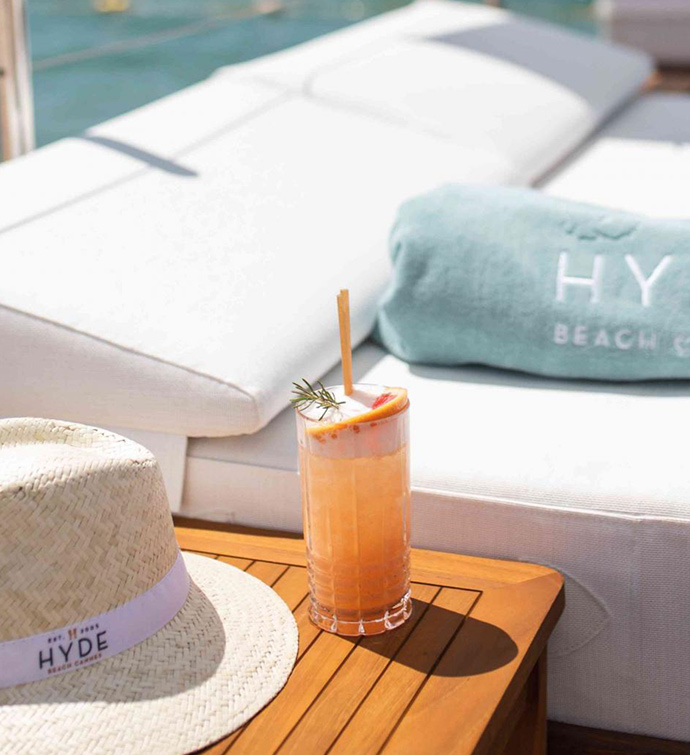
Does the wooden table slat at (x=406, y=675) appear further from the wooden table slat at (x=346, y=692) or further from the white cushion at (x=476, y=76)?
the white cushion at (x=476, y=76)

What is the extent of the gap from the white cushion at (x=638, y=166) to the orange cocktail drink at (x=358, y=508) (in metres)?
1.08

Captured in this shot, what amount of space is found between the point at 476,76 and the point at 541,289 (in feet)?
4.06

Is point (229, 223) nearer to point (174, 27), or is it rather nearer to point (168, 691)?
point (168, 691)

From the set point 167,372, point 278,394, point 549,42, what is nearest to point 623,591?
point 278,394

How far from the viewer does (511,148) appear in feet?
7.28

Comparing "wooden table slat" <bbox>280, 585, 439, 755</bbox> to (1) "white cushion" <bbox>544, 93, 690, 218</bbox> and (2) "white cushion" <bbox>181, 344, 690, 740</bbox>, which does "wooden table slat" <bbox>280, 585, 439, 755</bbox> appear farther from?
(1) "white cushion" <bbox>544, 93, 690, 218</bbox>

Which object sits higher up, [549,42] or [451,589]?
[549,42]

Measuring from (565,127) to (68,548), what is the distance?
1.83 metres

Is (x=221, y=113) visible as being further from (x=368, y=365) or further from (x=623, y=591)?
(x=623, y=591)

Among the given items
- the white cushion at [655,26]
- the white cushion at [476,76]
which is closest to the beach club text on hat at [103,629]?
Result: the white cushion at [476,76]

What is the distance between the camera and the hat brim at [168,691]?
0.89 m

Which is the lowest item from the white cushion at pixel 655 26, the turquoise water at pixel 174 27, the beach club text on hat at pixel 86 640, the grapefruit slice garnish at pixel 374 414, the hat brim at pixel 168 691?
the turquoise water at pixel 174 27

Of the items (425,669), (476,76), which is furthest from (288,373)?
(476,76)

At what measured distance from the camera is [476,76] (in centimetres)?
251
